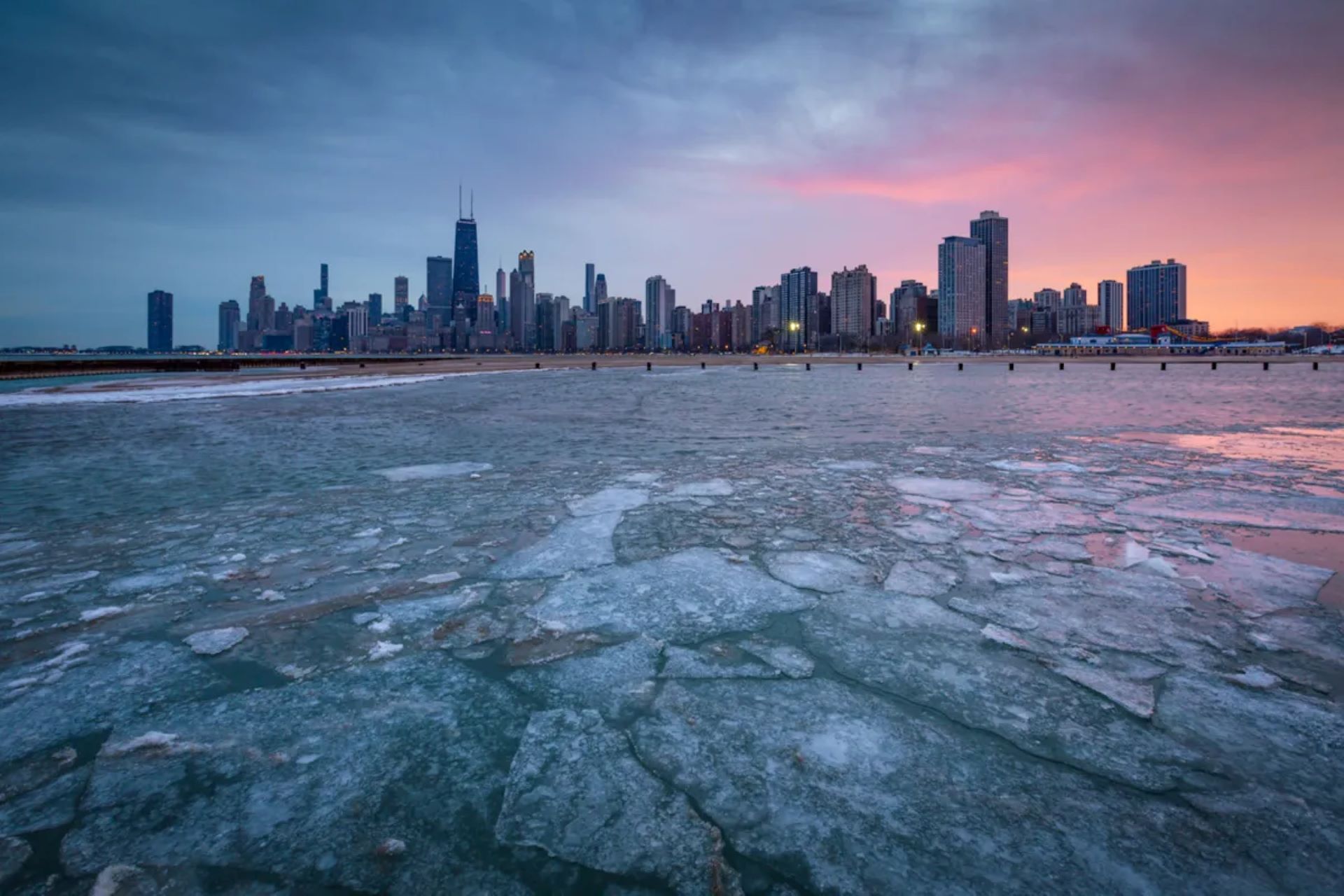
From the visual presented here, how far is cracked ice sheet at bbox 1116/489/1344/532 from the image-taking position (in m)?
5.92

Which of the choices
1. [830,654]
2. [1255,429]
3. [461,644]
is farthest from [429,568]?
[1255,429]

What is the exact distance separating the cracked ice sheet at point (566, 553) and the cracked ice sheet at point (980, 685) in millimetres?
1815

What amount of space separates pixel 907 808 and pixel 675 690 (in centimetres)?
115

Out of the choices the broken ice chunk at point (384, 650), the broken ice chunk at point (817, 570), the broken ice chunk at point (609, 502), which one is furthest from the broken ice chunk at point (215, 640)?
the broken ice chunk at point (817, 570)

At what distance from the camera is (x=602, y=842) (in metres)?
2.17

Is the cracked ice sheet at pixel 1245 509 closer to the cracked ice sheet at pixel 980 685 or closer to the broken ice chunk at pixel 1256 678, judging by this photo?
the broken ice chunk at pixel 1256 678

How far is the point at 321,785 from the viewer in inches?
96.8

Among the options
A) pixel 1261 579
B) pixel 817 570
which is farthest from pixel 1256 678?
pixel 817 570

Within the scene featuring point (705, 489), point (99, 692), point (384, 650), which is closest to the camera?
point (99, 692)

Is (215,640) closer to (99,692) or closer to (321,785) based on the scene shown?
(99,692)

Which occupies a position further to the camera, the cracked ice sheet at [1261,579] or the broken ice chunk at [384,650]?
the cracked ice sheet at [1261,579]

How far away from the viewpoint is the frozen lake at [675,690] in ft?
6.99

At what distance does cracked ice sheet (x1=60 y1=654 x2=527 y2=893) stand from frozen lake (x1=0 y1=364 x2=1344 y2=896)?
0.05 ft

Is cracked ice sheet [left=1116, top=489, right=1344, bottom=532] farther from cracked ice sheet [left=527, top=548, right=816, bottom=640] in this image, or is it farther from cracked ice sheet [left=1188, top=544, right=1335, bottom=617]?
cracked ice sheet [left=527, top=548, right=816, bottom=640]
